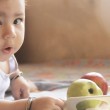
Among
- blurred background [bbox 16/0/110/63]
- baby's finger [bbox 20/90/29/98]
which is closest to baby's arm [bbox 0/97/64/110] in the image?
baby's finger [bbox 20/90/29/98]

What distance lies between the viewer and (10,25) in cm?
92

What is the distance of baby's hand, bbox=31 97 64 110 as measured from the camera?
806 mm

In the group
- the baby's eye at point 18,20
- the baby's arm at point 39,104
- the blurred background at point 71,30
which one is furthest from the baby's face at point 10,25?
the blurred background at point 71,30

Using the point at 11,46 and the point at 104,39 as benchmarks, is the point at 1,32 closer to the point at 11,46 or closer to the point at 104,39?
the point at 11,46

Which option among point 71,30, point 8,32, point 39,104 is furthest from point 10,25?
point 71,30

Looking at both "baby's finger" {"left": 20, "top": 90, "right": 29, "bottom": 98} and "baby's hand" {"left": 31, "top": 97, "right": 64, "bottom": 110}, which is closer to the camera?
"baby's hand" {"left": 31, "top": 97, "right": 64, "bottom": 110}

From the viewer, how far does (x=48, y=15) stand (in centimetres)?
223

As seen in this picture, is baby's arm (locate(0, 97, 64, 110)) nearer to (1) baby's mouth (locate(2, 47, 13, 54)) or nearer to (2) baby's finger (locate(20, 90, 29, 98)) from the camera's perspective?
(1) baby's mouth (locate(2, 47, 13, 54))

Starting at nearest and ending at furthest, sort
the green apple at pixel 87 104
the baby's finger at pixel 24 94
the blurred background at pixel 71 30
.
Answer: the green apple at pixel 87 104
the baby's finger at pixel 24 94
the blurred background at pixel 71 30

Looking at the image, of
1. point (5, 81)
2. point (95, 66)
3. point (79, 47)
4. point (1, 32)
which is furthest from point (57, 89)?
point (79, 47)

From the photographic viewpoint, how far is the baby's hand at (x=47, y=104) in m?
0.81

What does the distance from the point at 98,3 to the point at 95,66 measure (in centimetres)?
43

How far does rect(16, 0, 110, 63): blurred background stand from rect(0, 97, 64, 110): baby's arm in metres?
1.34

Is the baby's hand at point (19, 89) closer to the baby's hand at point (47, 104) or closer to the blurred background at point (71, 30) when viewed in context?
the baby's hand at point (47, 104)
